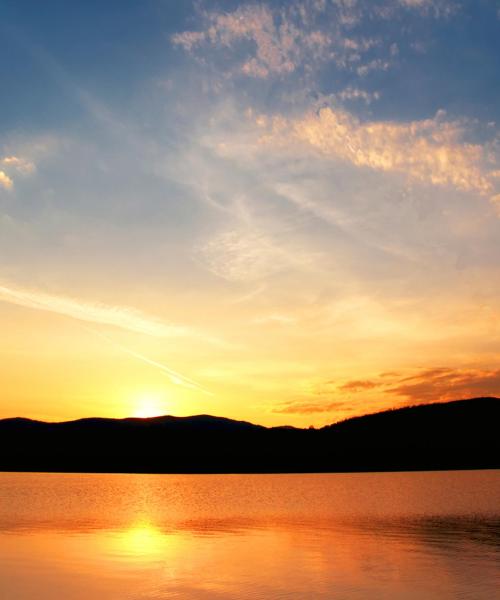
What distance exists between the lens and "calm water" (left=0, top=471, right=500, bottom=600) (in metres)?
23.6

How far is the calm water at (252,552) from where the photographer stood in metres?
23.6

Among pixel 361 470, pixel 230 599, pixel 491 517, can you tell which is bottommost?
pixel 230 599

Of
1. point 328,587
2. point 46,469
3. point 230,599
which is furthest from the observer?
point 46,469

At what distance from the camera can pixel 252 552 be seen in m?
32.5

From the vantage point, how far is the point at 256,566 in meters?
28.3

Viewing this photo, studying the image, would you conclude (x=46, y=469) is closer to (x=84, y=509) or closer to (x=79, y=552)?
(x=84, y=509)

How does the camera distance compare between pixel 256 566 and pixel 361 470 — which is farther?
pixel 361 470

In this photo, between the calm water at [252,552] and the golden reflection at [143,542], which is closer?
the calm water at [252,552]

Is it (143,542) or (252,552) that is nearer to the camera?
(252,552)

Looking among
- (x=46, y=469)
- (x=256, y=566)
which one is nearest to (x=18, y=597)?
(x=256, y=566)

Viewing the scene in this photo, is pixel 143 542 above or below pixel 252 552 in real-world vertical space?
above

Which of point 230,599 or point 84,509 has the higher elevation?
point 84,509

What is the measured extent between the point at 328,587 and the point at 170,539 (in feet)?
53.1

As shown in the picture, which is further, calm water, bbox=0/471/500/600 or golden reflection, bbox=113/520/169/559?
golden reflection, bbox=113/520/169/559
